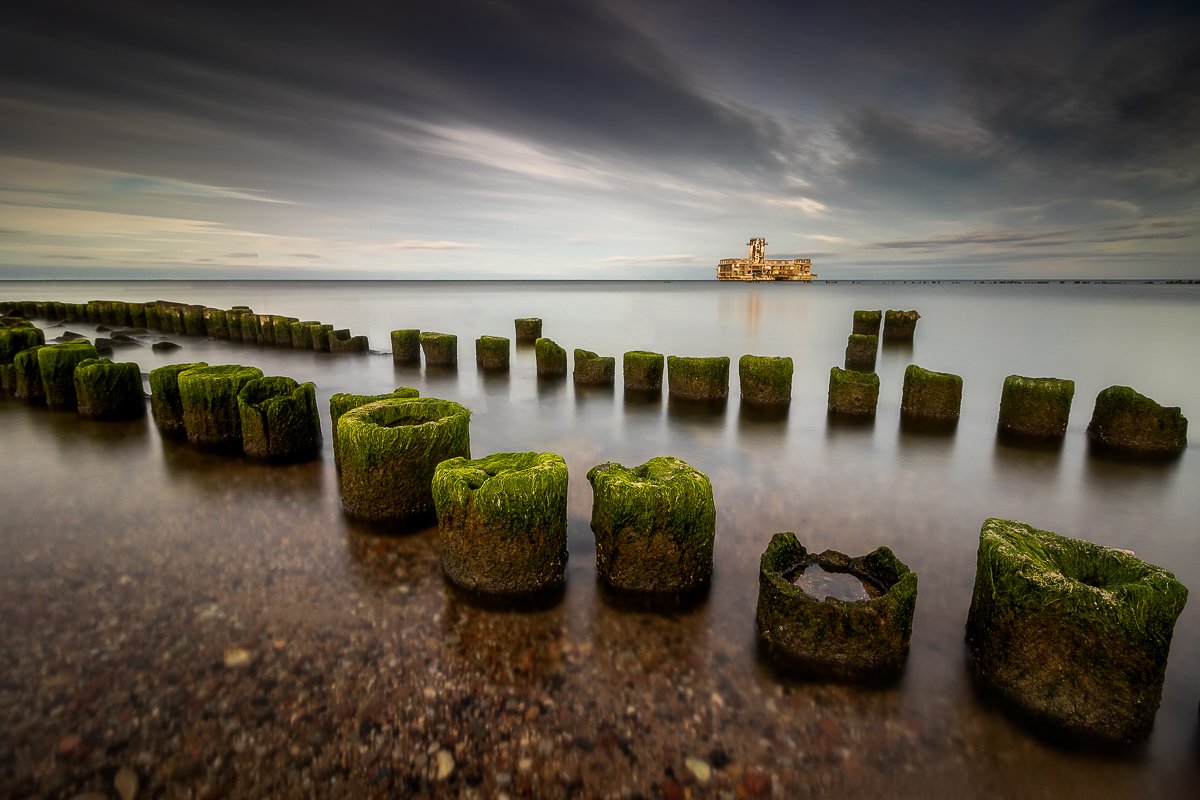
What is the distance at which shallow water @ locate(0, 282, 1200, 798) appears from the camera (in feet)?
9.35

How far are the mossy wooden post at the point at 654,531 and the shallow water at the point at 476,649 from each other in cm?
28

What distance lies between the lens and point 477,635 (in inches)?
151

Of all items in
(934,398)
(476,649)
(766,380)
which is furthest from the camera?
(766,380)

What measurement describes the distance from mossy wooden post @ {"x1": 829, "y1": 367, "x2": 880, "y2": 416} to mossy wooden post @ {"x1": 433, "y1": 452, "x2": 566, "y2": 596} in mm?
7579

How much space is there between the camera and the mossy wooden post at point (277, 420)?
7055 millimetres

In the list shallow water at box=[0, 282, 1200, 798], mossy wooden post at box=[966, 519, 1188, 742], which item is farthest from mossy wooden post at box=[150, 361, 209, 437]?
mossy wooden post at box=[966, 519, 1188, 742]

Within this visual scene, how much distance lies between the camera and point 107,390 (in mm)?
9109

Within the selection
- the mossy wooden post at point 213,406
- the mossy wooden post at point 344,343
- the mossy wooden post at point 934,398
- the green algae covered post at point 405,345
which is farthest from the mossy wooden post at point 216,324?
the mossy wooden post at point 934,398

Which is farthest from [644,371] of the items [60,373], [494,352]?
[60,373]

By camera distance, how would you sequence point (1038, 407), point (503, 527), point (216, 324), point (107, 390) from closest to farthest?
1. point (503, 527)
2. point (1038, 407)
3. point (107, 390)
4. point (216, 324)

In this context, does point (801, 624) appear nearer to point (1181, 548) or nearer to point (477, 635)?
point (477, 635)

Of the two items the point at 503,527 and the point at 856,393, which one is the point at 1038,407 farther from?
the point at 503,527

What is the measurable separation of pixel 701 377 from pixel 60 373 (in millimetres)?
11644

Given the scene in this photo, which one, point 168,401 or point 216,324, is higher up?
point 216,324
